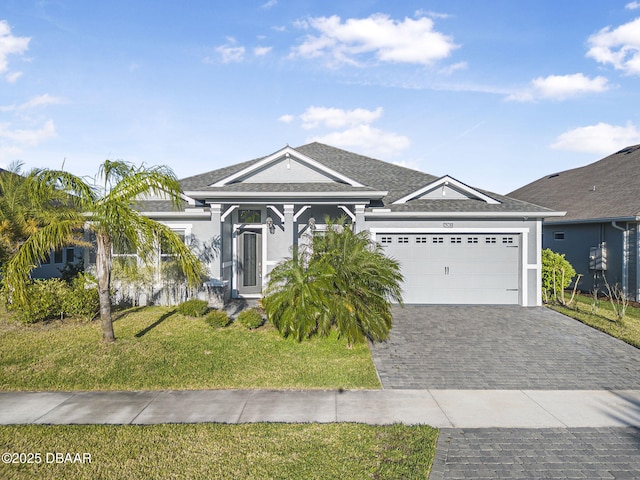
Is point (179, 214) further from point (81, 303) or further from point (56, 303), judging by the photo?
point (56, 303)

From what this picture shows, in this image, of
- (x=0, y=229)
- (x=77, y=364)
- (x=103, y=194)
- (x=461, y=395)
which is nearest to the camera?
(x=461, y=395)

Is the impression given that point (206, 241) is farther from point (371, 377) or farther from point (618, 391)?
point (618, 391)

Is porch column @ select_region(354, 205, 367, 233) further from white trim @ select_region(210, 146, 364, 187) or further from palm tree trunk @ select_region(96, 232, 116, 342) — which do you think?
palm tree trunk @ select_region(96, 232, 116, 342)

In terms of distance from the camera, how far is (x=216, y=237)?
1190 cm

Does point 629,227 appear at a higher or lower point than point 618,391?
higher

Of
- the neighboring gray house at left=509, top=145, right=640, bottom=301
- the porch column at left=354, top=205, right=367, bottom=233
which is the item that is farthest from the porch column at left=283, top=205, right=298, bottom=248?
the neighboring gray house at left=509, top=145, right=640, bottom=301

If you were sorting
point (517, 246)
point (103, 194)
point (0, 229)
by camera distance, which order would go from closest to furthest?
point (103, 194), point (0, 229), point (517, 246)

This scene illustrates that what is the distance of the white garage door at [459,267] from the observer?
12359 millimetres

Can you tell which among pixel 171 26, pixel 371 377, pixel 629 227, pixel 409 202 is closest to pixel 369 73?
pixel 409 202

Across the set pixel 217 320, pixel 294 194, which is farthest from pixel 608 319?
pixel 217 320

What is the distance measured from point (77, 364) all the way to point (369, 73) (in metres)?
15.2

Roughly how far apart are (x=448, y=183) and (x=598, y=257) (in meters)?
7.69

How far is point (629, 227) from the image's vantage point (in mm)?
13828

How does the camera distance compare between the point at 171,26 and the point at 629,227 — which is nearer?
the point at 171,26
